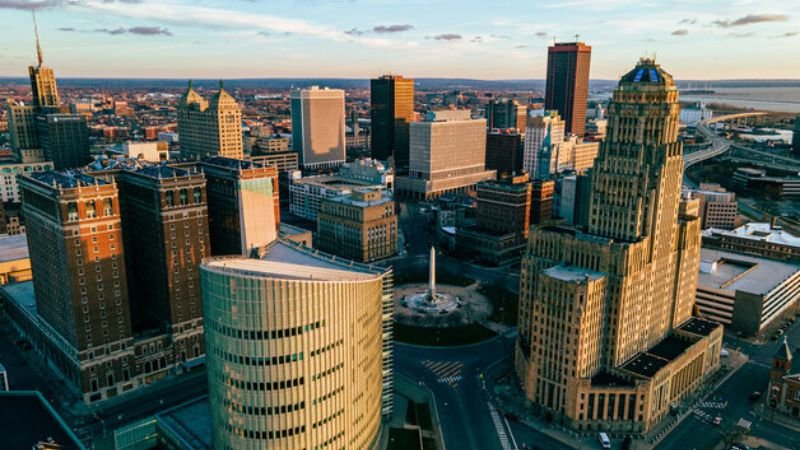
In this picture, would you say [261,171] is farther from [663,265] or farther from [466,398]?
[663,265]

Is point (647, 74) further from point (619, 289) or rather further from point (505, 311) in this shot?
point (505, 311)

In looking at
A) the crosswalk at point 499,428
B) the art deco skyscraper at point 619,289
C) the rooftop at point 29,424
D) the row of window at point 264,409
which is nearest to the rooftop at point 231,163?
the rooftop at point 29,424

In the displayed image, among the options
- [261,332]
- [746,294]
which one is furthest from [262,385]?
[746,294]

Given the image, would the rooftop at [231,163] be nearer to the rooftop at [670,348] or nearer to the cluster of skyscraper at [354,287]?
the cluster of skyscraper at [354,287]

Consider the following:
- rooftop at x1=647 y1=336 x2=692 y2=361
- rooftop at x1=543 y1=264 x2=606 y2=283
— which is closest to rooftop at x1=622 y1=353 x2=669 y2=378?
rooftop at x1=647 y1=336 x2=692 y2=361

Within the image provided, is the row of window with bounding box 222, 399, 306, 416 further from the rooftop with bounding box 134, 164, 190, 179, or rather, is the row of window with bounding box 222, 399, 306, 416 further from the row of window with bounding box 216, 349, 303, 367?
the rooftop with bounding box 134, 164, 190, 179
